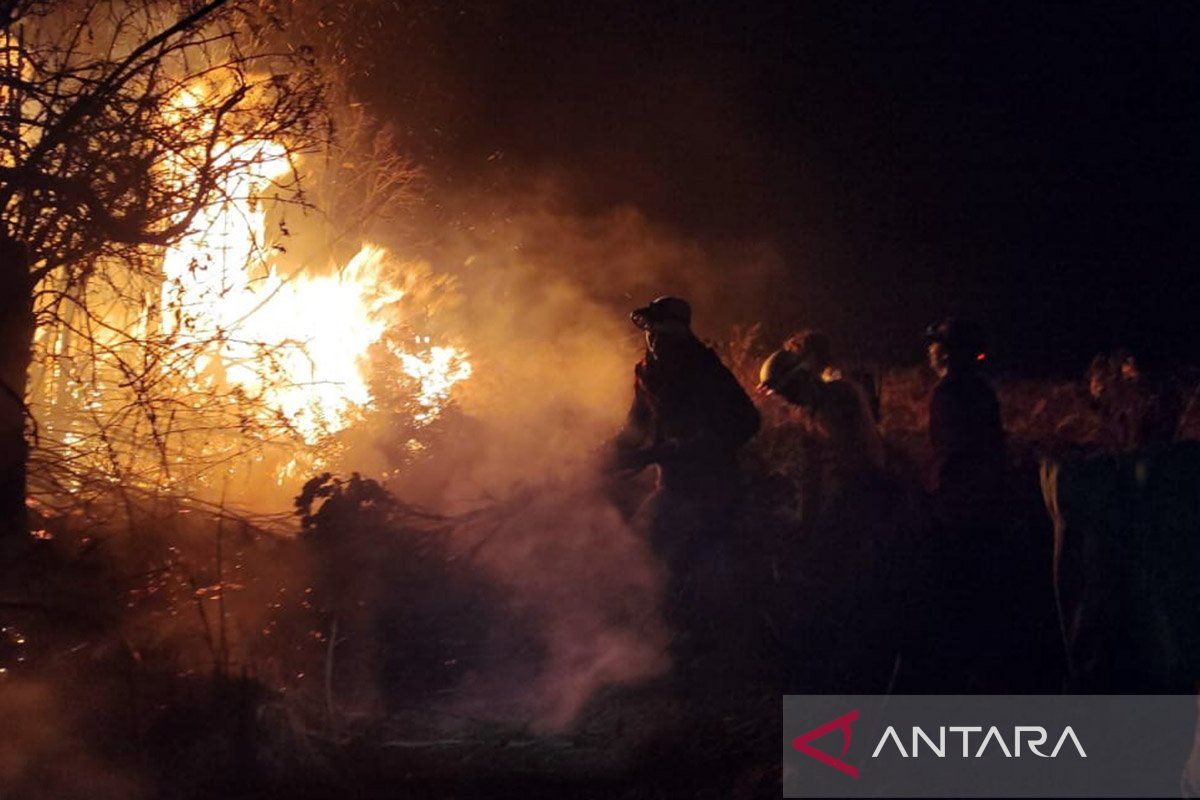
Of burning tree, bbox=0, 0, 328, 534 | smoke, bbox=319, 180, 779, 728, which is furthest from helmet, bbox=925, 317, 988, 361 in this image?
burning tree, bbox=0, 0, 328, 534

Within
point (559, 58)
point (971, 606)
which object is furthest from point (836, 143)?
point (971, 606)

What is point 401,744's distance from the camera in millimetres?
6586

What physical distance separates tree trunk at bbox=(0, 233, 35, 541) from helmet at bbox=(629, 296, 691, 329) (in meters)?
3.91

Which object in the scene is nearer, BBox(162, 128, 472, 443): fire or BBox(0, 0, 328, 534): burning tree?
BBox(0, 0, 328, 534): burning tree

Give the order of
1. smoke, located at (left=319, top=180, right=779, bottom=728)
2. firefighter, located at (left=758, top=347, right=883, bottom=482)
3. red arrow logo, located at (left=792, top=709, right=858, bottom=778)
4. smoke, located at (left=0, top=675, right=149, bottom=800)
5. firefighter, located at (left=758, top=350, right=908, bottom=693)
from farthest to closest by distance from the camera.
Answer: firefighter, located at (left=758, top=347, right=883, bottom=482), smoke, located at (left=319, top=180, right=779, bottom=728), firefighter, located at (left=758, top=350, right=908, bottom=693), smoke, located at (left=0, top=675, right=149, bottom=800), red arrow logo, located at (left=792, top=709, right=858, bottom=778)

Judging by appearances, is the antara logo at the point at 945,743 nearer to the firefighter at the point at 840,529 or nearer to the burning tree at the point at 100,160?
the firefighter at the point at 840,529

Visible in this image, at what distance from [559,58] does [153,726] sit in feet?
25.9

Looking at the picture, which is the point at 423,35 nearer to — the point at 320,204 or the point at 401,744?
the point at 320,204

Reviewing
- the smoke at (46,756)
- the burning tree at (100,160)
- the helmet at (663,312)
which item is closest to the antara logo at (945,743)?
the helmet at (663,312)

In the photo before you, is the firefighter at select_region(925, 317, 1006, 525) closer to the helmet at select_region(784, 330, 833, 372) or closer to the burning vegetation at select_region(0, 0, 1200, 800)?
the burning vegetation at select_region(0, 0, 1200, 800)

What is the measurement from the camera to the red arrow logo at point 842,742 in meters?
5.92

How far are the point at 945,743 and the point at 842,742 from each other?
53cm

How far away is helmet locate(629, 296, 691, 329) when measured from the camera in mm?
7125

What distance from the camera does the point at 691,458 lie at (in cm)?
719
